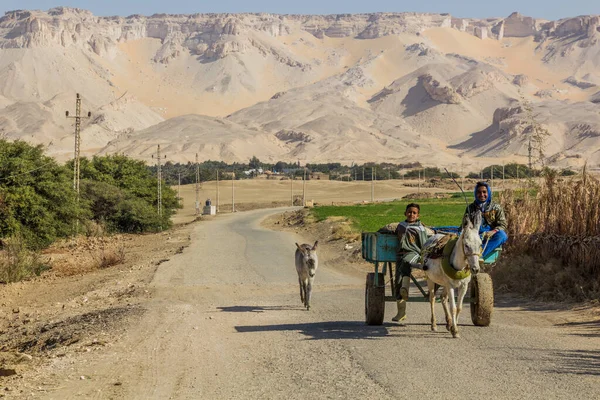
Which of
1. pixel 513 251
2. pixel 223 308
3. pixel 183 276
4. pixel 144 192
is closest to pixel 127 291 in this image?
pixel 183 276

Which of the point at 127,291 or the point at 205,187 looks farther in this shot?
the point at 205,187

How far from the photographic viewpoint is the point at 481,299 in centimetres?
1400

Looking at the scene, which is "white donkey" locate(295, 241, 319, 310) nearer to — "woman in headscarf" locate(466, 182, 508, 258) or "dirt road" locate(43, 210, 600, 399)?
"dirt road" locate(43, 210, 600, 399)

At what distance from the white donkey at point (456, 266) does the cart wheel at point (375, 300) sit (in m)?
→ 1.11

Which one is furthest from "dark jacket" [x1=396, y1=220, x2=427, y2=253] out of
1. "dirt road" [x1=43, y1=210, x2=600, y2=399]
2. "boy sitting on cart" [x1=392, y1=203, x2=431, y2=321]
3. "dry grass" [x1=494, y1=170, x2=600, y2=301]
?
"dry grass" [x1=494, y1=170, x2=600, y2=301]

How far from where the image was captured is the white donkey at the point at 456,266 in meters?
12.1

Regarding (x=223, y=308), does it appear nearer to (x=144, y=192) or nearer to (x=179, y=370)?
(x=179, y=370)

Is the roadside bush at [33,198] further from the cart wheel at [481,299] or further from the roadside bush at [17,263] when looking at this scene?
the cart wheel at [481,299]

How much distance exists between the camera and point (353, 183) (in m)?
149

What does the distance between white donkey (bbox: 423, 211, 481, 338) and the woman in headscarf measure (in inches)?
29.9

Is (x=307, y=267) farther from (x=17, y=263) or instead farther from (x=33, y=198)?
(x=33, y=198)

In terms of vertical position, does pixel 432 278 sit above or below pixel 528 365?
above

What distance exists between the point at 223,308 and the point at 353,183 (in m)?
131

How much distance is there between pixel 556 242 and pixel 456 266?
9068 millimetres
